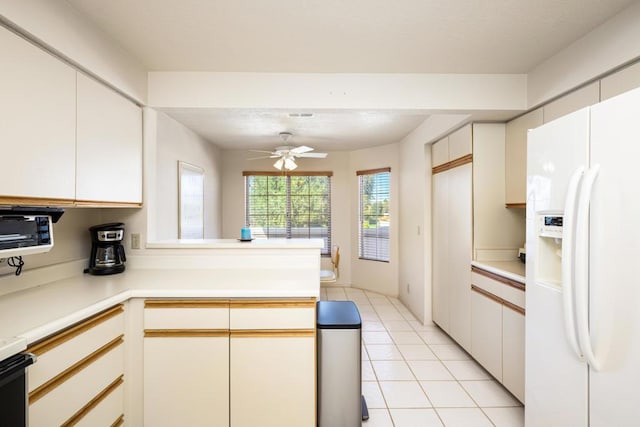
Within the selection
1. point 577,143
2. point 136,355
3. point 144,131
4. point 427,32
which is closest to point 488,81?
point 427,32

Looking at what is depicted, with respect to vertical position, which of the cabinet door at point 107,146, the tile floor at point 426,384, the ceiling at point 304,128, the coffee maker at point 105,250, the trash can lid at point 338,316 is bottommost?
the tile floor at point 426,384

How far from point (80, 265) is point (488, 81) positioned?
134 inches

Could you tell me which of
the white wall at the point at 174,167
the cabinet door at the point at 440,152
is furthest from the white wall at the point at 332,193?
the cabinet door at the point at 440,152

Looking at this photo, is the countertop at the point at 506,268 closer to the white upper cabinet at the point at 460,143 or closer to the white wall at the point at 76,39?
the white upper cabinet at the point at 460,143

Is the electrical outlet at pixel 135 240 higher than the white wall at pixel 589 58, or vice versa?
the white wall at pixel 589 58

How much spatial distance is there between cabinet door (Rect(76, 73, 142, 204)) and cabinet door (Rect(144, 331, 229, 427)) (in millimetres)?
972

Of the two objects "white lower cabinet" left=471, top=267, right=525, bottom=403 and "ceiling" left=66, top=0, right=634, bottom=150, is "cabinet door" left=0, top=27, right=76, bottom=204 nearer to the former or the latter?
"ceiling" left=66, top=0, right=634, bottom=150

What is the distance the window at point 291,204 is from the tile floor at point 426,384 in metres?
2.31

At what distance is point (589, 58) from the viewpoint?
1849mm

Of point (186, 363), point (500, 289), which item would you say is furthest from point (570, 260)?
point (186, 363)

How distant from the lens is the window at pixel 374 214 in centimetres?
496

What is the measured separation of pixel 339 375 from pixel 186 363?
0.91 m

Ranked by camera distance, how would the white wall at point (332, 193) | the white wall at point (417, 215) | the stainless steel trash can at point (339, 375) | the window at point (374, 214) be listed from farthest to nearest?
the white wall at point (332, 193)
the window at point (374, 214)
the white wall at point (417, 215)
the stainless steel trash can at point (339, 375)

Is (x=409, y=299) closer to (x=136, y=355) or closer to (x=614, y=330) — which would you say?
(x=614, y=330)
